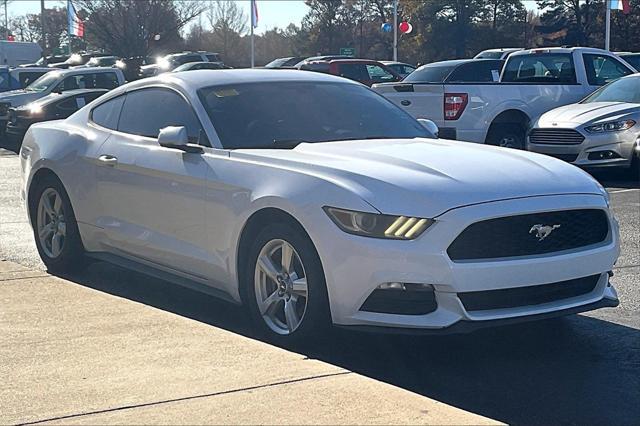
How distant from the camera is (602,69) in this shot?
1569cm

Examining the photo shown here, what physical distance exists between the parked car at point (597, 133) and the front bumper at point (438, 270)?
8.05 m

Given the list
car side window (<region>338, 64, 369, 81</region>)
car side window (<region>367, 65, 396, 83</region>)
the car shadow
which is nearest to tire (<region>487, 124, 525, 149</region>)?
→ the car shadow

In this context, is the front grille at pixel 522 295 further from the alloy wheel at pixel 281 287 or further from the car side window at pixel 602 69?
the car side window at pixel 602 69

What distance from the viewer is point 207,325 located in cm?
594

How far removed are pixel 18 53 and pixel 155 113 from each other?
4249cm

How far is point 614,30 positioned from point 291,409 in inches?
2139

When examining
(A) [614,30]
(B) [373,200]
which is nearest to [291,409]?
(B) [373,200]

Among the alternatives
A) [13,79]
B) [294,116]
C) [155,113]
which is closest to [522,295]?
[294,116]

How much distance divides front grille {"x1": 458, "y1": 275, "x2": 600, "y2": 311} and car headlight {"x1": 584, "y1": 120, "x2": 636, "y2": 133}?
313 inches

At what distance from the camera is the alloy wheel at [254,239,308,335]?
210 inches

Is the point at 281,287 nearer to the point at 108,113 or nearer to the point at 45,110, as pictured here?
the point at 108,113

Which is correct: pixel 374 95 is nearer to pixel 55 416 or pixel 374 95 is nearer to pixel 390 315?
pixel 390 315

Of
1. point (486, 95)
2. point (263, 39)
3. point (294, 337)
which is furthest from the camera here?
point (263, 39)

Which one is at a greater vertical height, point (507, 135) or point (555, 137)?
point (555, 137)
